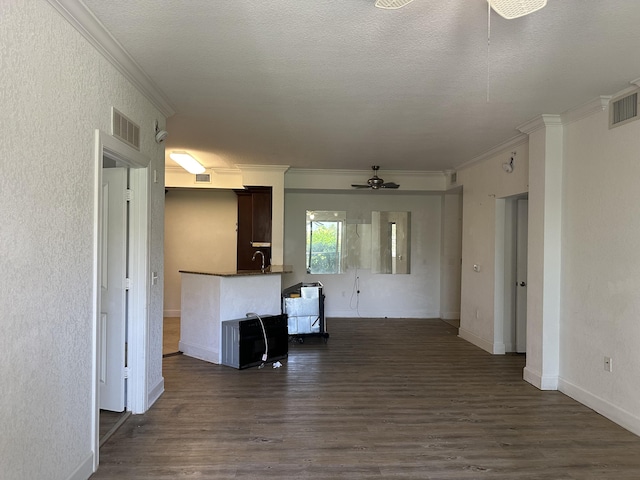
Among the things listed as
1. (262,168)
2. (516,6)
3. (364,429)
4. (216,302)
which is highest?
(262,168)

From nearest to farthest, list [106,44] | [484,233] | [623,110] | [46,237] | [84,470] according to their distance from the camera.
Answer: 1. [46,237]
2. [84,470]
3. [106,44]
4. [623,110]
5. [484,233]

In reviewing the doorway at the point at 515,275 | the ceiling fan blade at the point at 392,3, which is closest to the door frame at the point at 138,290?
the ceiling fan blade at the point at 392,3

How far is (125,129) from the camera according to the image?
2.70m

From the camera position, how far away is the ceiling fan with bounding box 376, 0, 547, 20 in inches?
63.1

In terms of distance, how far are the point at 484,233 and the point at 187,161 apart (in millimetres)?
4312

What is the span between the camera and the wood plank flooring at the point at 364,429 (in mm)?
2381

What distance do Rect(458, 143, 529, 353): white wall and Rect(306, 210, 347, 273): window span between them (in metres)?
2.31

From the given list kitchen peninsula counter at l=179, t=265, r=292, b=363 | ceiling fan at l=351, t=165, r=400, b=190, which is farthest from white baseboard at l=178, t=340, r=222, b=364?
ceiling fan at l=351, t=165, r=400, b=190

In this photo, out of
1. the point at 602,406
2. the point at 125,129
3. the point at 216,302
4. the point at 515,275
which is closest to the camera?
the point at 125,129

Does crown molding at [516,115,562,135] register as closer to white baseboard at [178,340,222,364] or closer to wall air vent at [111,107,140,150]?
wall air vent at [111,107,140,150]

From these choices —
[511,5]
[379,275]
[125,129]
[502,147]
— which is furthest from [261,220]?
[511,5]

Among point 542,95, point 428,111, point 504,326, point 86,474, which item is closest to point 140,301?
point 86,474

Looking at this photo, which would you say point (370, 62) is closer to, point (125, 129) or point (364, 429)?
point (125, 129)

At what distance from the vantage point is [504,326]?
5.06 meters
